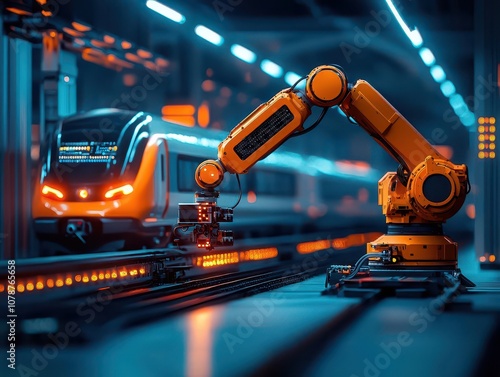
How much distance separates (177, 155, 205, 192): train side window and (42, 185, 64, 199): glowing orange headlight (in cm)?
242

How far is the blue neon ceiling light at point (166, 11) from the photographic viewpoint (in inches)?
702

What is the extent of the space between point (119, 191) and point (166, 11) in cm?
319

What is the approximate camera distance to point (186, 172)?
66.4ft

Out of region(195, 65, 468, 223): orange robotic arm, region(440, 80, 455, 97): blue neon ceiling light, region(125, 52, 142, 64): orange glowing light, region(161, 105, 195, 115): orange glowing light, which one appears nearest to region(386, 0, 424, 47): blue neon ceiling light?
region(195, 65, 468, 223): orange robotic arm

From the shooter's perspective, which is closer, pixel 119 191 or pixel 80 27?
pixel 119 191

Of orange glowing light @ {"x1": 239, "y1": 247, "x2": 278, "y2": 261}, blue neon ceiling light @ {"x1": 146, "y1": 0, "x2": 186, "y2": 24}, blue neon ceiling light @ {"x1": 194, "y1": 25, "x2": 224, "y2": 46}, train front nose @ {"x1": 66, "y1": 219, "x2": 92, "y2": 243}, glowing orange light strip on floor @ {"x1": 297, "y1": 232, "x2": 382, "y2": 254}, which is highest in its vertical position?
blue neon ceiling light @ {"x1": 146, "y1": 0, "x2": 186, "y2": 24}

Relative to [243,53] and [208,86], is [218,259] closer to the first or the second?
[243,53]

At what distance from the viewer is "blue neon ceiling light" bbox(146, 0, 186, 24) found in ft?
58.5

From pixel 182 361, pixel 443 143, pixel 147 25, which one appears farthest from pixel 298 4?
pixel 443 143

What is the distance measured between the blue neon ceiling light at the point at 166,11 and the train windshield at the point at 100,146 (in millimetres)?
1789

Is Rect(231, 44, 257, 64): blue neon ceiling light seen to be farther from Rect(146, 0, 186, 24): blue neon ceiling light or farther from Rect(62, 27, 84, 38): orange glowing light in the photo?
Rect(62, 27, 84, 38): orange glowing light

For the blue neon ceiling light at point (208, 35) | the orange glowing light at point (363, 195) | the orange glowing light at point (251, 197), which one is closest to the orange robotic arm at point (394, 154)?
the blue neon ceiling light at point (208, 35)

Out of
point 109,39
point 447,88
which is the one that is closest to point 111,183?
point 109,39

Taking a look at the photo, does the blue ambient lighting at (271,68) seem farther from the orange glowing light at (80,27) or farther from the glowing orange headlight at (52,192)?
the glowing orange headlight at (52,192)
